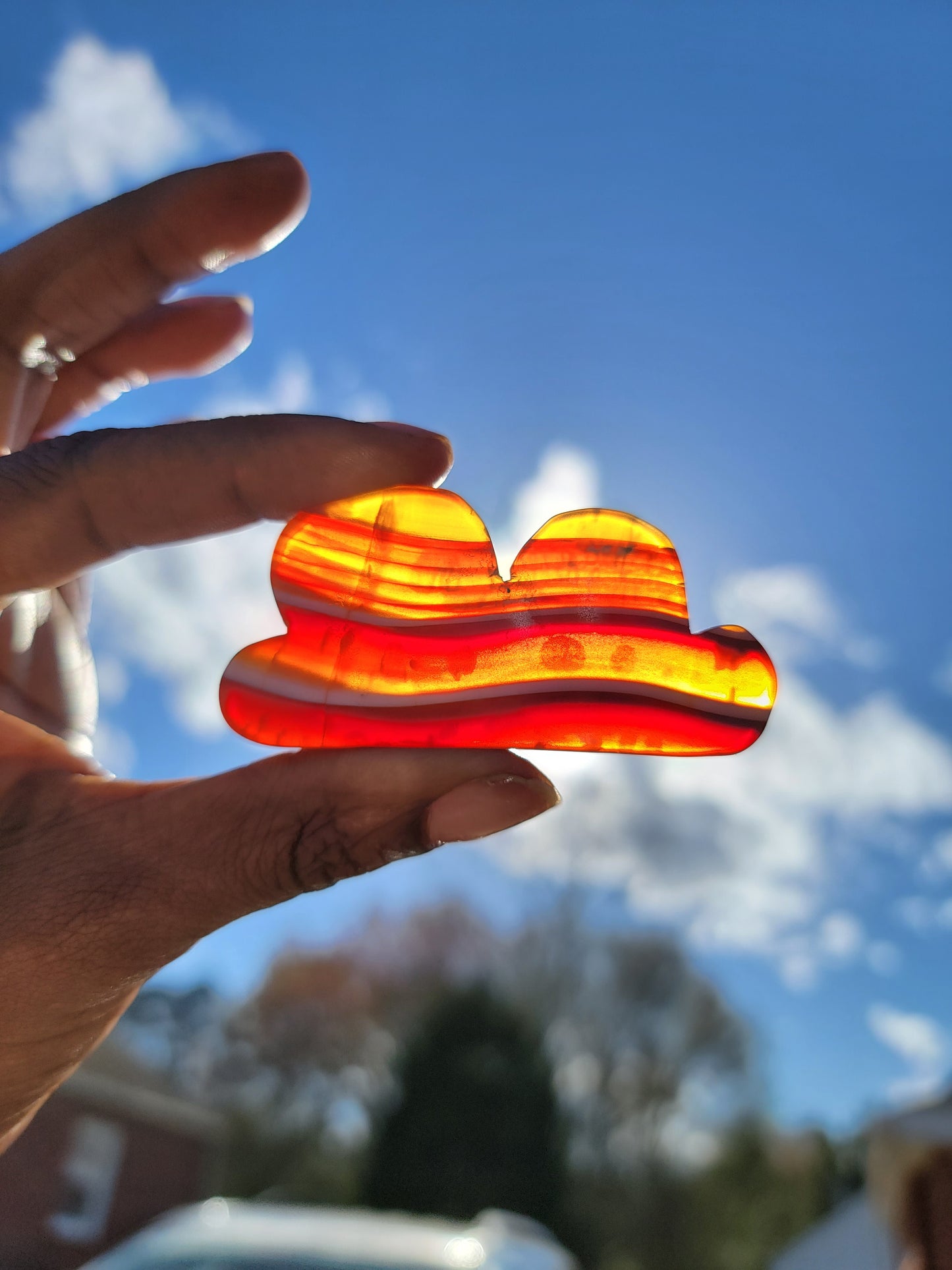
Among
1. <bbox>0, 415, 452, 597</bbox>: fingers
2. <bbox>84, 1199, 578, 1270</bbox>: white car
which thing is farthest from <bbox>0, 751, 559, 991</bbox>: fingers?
<bbox>84, 1199, 578, 1270</bbox>: white car

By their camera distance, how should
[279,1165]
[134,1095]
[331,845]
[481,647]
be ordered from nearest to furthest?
1. [331,845]
2. [481,647]
3. [134,1095]
4. [279,1165]

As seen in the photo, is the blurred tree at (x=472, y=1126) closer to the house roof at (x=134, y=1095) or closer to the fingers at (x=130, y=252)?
the house roof at (x=134, y=1095)

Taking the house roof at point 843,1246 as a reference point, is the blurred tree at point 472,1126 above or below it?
above

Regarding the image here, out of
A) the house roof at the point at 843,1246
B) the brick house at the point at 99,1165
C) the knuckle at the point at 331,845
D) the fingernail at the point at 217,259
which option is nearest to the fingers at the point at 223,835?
the knuckle at the point at 331,845

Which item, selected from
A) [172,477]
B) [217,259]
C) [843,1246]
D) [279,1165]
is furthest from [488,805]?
[279,1165]

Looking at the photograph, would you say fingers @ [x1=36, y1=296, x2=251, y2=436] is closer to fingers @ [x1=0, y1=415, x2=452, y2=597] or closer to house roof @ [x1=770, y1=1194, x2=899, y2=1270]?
fingers @ [x1=0, y1=415, x2=452, y2=597]

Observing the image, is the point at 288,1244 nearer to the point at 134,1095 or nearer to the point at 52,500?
the point at 52,500
